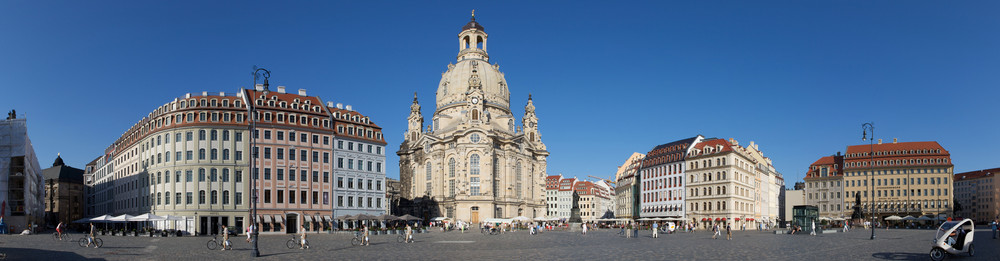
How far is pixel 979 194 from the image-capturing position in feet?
570

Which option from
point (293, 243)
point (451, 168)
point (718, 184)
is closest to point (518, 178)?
point (451, 168)

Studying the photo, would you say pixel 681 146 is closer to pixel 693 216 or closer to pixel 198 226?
pixel 693 216

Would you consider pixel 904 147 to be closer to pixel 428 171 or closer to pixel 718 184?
pixel 718 184

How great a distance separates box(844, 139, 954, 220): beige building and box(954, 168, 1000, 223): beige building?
45.1 metres

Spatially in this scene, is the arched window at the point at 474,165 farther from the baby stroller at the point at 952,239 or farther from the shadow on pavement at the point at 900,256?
the baby stroller at the point at 952,239

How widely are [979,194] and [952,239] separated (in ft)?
566

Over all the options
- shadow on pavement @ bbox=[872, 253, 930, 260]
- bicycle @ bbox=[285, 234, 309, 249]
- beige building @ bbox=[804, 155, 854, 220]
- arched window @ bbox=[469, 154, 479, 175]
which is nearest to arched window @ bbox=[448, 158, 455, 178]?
arched window @ bbox=[469, 154, 479, 175]

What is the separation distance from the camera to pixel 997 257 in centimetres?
3184

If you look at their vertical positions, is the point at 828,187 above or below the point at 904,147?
below

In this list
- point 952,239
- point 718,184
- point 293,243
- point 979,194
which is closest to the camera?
point 952,239

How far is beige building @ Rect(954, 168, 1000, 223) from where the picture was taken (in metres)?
165

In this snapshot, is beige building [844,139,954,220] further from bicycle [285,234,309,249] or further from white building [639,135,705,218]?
bicycle [285,234,309,249]

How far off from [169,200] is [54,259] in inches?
1726

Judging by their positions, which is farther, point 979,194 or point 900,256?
point 979,194
